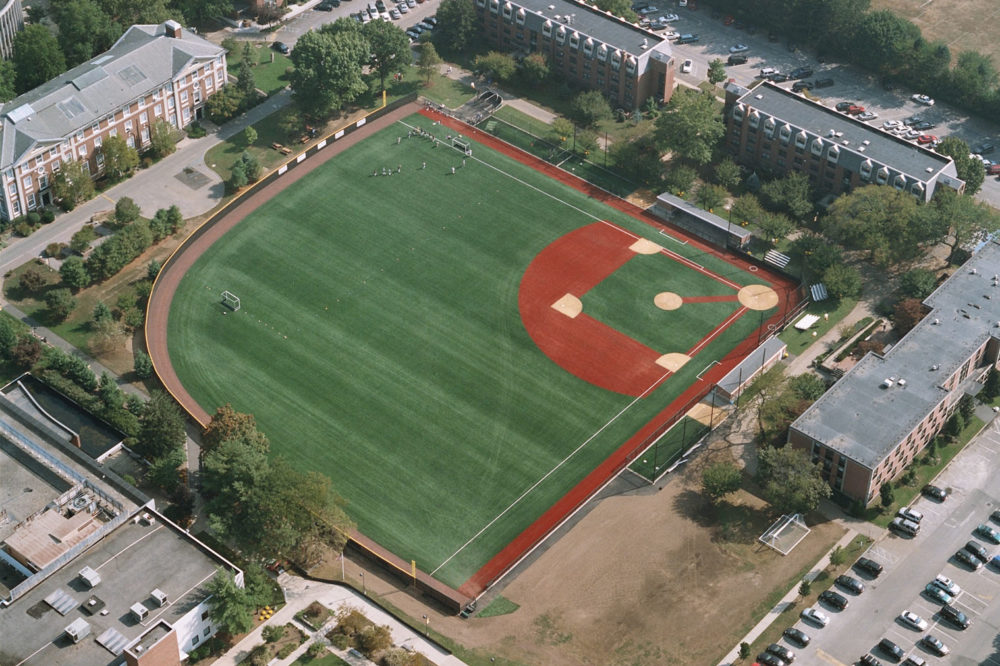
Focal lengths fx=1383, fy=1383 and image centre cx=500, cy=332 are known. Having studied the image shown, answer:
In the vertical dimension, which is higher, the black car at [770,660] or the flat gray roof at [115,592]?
the flat gray roof at [115,592]

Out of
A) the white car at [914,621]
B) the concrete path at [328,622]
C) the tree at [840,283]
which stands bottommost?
the concrete path at [328,622]

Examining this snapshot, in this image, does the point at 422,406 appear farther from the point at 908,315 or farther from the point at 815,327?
the point at 908,315

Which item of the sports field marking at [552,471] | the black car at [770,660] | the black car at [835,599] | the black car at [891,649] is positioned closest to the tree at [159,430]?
the sports field marking at [552,471]

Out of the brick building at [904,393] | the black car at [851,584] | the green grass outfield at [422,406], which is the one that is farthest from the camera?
the green grass outfield at [422,406]

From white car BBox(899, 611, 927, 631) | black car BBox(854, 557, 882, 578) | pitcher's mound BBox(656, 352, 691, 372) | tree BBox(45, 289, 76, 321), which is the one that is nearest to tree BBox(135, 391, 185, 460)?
tree BBox(45, 289, 76, 321)

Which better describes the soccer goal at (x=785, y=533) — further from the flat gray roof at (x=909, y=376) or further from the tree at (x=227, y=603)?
the tree at (x=227, y=603)

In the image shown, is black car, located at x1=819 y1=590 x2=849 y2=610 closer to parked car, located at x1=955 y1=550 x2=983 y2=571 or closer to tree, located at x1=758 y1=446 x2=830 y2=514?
tree, located at x1=758 y1=446 x2=830 y2=514
